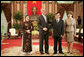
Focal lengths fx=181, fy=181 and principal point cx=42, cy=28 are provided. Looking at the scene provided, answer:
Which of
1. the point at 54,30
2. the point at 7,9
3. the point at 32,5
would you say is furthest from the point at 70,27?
the point at 7,9

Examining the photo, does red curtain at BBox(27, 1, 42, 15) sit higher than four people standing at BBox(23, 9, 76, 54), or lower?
higher

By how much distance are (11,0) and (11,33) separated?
2.93m

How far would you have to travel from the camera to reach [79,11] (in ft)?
41.3

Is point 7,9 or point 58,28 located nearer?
point 58,28

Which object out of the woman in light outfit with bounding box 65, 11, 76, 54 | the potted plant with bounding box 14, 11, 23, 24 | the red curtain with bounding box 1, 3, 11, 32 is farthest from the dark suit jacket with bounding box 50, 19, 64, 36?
the red curtain with bounding box 1, 3, 11, 32

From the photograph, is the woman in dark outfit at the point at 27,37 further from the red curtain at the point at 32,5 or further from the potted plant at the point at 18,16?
the red curtain at the point at 32,5

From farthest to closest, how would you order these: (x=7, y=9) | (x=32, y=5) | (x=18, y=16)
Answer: (x=32, y=5) < (x=7, y=9) < (x=18, y=16)

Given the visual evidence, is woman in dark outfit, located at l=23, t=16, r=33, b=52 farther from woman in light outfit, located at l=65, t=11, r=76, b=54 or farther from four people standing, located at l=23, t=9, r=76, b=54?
woman in light outfit, located at l=65, t=11, r=76, b=54

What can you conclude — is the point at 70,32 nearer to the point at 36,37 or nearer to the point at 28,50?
the point at 28,50

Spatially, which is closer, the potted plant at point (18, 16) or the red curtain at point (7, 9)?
the potted plant at point (18, 16)

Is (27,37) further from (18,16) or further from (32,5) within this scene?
(32,5)

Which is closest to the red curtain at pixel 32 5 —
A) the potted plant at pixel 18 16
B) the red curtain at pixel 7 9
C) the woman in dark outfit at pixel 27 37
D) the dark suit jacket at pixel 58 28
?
the potted plant at pixel 18 16

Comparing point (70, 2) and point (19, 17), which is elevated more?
point (70, 2)

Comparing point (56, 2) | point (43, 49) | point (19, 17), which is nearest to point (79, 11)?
point (56, 2)
